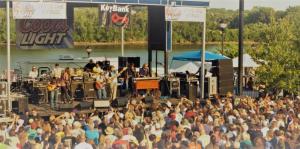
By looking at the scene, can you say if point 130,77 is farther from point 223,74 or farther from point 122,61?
point 223,74

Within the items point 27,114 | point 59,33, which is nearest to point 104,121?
point 27,114

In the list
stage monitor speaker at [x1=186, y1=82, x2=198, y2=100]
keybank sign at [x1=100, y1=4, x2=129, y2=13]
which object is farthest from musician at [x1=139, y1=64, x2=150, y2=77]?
keybank sign at [x1=100, y1=4, x2=129, y2=13]

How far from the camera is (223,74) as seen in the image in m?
21.1

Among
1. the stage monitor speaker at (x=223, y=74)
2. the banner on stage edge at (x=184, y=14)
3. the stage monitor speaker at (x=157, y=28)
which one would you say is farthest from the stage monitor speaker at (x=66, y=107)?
the stage monitor speaker at (x=157, y=28)

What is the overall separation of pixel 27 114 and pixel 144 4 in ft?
24.5

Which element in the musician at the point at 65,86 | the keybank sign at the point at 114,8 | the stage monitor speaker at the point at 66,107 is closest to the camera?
the stage monitor speaker at the point at 66,107

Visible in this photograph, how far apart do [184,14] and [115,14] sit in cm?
267

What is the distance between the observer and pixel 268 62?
2388cm

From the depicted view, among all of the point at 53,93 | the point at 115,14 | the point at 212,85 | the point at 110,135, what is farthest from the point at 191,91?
the point at 110,135

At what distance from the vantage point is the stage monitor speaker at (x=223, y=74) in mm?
20984

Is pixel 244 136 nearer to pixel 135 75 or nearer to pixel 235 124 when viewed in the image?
pixel 235 124

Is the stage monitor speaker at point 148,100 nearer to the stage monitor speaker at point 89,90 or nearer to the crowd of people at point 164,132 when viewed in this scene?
the stage monitor speaker at point 89,90

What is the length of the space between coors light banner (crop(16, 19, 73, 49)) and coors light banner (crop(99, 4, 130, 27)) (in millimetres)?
1846

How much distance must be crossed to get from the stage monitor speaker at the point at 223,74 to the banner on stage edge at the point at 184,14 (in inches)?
71.8
